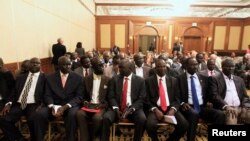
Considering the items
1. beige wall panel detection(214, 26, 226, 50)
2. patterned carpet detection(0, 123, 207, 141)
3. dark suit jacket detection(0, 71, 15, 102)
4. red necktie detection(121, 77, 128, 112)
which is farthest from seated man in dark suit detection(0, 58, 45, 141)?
beige wall panel detection(214, 26, 226, 50)

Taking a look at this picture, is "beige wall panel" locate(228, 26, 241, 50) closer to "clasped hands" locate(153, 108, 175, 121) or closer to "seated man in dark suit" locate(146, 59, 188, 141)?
"seated man in dark suit" locate(146, 59, 188, 141)

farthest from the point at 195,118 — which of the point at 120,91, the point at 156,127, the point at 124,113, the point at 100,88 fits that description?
the point at 100,88

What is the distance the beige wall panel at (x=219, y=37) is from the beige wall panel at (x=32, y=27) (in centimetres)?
1098

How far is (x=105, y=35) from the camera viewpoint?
14836 mm

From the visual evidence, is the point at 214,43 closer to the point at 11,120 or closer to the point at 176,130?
the point at 176,130

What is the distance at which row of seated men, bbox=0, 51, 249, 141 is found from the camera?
296 cm

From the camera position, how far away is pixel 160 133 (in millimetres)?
3604

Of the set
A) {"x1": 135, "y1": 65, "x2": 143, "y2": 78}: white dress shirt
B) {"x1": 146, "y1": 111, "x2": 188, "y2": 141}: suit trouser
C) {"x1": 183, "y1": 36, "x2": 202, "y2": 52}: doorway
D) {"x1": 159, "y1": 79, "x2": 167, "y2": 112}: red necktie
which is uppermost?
{"x1": 183, "y1": 36, "x2": 202, "y2": 52}: doorway

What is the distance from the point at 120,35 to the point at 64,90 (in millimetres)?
12101

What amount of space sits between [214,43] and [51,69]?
1245 cm

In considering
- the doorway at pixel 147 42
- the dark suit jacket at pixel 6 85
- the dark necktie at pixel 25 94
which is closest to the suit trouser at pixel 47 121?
the dark necktie at pixel 25 94

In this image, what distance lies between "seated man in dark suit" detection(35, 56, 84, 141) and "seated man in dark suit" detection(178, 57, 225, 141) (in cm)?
153

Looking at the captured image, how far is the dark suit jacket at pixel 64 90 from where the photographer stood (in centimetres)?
312

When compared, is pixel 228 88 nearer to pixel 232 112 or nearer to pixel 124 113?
pixel 232 112
